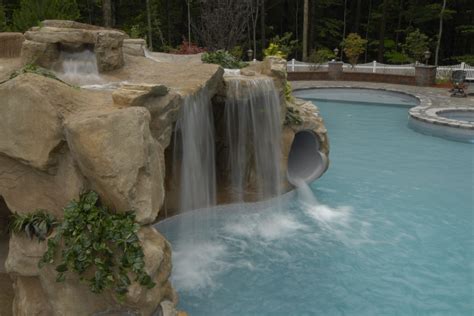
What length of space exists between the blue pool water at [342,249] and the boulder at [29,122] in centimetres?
298

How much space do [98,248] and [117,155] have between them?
94 cm

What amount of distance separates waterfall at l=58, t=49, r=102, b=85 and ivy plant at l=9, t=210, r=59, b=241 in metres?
3.36

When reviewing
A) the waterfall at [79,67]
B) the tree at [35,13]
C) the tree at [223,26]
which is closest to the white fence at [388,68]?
the tree at [223,26]

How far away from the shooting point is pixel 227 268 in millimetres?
7121

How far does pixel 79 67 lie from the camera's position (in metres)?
7.92

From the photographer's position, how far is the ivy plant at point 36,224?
472 cm

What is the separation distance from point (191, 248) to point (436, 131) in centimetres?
1143

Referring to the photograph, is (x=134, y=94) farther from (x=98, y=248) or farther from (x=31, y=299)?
(x=31, y=299)

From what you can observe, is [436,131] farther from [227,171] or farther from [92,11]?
[92,11]

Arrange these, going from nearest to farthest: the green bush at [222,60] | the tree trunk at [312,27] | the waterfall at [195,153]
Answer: the waterfall at [195,153] → the green bush at [222,60] → the tree trunk at [312,27]

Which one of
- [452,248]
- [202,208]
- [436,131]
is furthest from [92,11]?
[452,248]

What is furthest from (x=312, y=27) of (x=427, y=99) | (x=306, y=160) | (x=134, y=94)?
(x=134, y=94)

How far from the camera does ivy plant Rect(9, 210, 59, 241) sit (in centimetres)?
472

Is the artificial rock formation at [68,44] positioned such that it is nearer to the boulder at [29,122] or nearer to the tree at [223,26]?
the boulder at [29,122]
